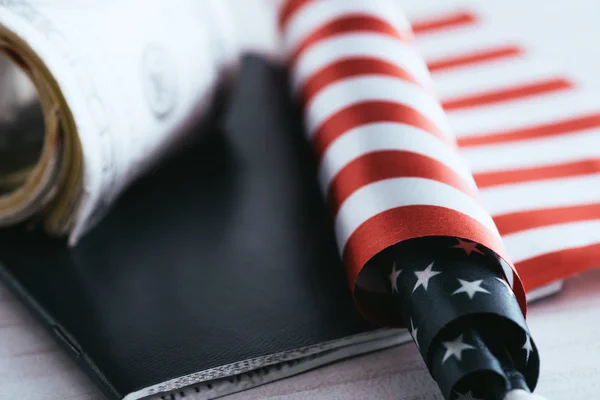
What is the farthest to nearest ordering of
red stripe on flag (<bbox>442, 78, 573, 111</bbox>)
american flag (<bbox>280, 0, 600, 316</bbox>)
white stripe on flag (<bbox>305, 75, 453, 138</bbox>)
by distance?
red stripe on flag (<bbox>442, 78, 573, 111</bbox>)
white stripe on flag (<bbox>305, 75, 453, 138</bbox>)
american flag (<bbox>280, 0, 600, 316</bbox>)

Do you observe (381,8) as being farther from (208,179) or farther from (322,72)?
(208,179)

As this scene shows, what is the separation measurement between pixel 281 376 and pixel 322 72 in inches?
15.2

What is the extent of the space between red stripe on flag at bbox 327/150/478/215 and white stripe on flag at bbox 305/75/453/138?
0.08 m

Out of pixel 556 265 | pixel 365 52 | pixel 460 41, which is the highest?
pixel 365 52

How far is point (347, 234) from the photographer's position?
0.66 m


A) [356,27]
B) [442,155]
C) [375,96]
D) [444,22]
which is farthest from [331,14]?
[444,22]

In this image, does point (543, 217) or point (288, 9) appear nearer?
point (543, 217)

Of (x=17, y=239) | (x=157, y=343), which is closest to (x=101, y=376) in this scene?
(x=157, y=343)

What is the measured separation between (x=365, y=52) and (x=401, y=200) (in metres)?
0.26

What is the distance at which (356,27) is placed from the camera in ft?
2.83

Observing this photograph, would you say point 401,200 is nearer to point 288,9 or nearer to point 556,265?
point 556,265

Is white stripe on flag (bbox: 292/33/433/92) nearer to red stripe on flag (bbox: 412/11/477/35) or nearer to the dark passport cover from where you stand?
the dark passport cover

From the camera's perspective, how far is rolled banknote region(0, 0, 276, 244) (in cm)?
68

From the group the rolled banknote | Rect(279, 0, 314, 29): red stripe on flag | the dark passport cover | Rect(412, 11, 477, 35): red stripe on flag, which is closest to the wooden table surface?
the dark passport cover
